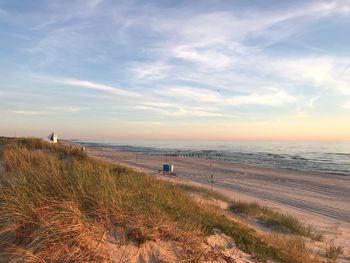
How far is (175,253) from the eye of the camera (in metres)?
4.91

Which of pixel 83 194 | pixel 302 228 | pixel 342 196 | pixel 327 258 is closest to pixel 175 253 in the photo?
pixel 83 194

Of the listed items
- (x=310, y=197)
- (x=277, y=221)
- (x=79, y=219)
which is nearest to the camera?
(x=79, y=219)

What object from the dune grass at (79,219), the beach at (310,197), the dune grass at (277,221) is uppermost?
the dune grass at (79,219)

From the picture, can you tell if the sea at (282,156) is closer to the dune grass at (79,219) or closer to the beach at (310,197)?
the beach at (310,197)

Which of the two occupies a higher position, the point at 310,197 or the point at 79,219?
the point at 79,219

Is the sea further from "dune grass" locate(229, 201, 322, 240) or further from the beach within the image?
"dune grass" locate(229, 201, 322, 240)

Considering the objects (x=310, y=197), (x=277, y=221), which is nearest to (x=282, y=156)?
(x=310, y=197)

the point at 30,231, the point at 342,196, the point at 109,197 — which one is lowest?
the point at 342,196

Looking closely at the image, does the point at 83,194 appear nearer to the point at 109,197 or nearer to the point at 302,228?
the point at 109,197

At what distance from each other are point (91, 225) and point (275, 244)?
4.35m

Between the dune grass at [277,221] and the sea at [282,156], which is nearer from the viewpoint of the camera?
the dune grass at [277,221]

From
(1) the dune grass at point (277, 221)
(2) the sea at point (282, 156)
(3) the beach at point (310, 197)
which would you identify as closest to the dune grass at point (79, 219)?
(1) the dune grass at point (277, 221)

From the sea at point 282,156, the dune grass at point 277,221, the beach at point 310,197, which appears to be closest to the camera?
the dune grass at point 277,221

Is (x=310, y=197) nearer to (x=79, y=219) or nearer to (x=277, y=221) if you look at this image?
(x=277, y=221)
